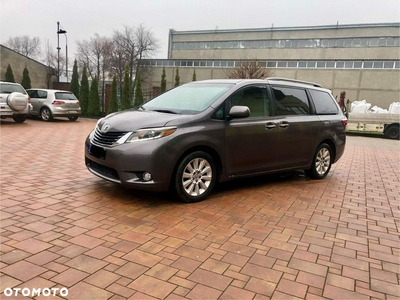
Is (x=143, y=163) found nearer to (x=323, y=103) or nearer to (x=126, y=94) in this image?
(x=323, y=103)

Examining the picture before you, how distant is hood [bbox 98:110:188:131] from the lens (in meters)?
4.03

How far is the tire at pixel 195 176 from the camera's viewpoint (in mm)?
4109

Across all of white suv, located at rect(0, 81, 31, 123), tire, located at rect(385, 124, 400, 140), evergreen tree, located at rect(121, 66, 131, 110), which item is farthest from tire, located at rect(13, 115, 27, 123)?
tire, located at rect(385, 124, 400, 140)

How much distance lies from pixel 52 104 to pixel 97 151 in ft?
39.3

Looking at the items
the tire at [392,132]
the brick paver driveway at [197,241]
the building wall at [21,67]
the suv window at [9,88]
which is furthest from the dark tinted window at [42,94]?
the tire at [392,132]

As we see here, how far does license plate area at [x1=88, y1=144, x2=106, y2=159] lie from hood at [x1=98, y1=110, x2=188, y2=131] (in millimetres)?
293

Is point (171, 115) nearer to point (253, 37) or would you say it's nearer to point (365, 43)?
point (365, 43)

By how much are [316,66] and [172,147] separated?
34.7 meters

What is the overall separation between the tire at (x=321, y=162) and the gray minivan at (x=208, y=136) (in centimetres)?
8

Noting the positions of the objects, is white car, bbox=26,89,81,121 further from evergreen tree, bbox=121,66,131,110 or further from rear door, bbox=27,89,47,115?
evergreen tree, bbox=121,66,131,110

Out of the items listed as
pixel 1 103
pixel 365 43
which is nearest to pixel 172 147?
pixel 1 103

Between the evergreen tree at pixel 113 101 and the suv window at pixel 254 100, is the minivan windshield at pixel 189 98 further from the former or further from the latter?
the evergreen tree at pixel 113 101

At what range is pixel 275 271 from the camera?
270 cm

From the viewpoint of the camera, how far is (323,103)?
620cm
